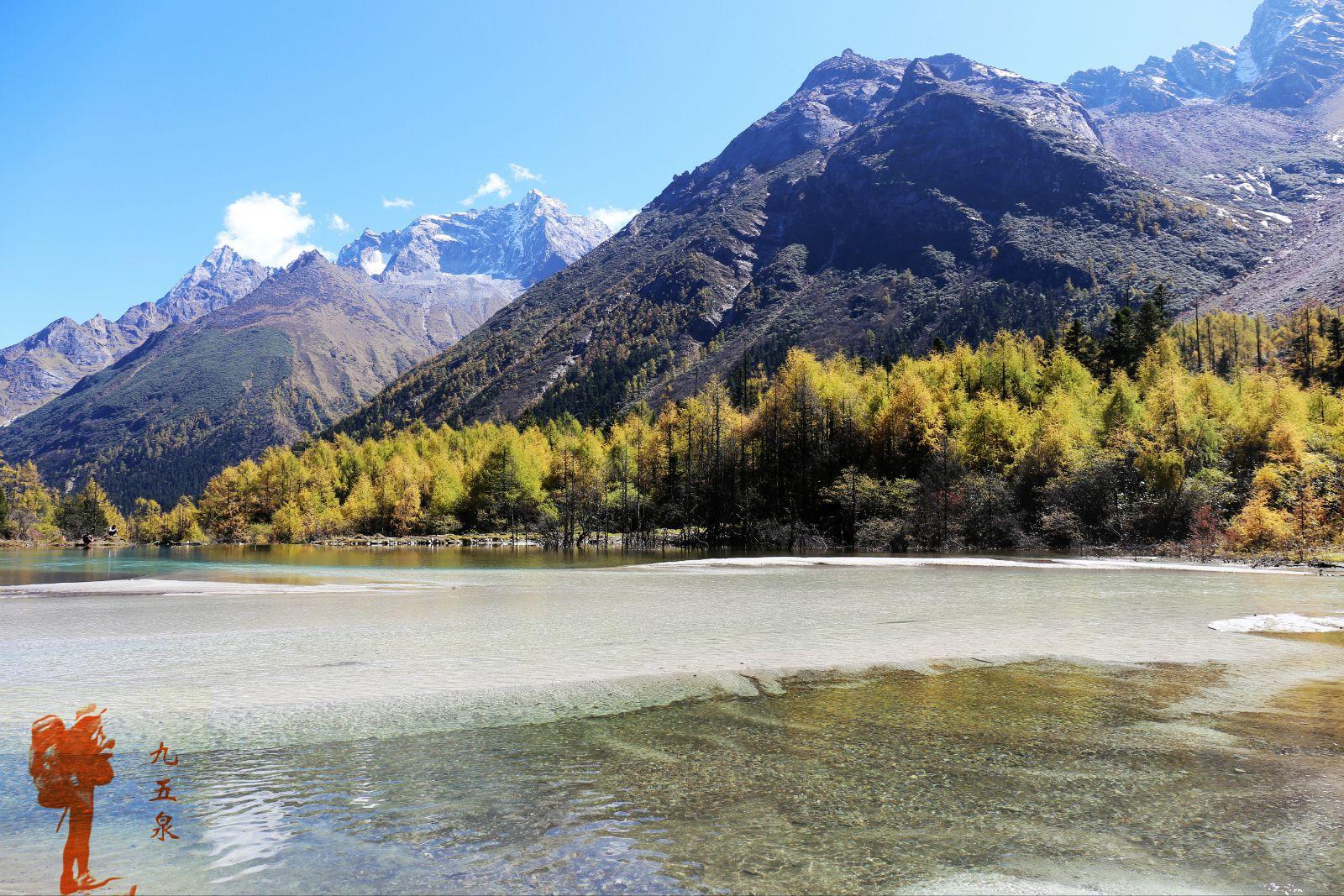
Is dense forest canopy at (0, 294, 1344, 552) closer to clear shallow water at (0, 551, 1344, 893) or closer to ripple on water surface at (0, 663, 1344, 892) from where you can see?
clear shallow water at (0, 551, 1344, 893)

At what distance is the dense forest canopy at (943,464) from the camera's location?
57562 millimetres

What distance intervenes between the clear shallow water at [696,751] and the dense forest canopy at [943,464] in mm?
37368

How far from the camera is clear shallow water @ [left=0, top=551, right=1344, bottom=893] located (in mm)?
7090

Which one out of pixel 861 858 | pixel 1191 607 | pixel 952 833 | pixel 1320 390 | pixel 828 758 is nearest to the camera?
pixel 861 858

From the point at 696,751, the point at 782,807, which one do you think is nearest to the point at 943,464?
the point at 696,751

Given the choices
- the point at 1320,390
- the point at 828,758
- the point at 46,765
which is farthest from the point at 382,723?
the point at 1320,390

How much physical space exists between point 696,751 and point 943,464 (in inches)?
2511

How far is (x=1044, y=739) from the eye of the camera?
36.6 feet

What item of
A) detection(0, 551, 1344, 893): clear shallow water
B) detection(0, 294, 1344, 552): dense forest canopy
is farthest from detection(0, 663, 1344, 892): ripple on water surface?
detection(0, 294, 1344, 552): dense forest canopy

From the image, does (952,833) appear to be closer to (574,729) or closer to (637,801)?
(637,801)

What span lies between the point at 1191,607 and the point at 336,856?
95.2 ft

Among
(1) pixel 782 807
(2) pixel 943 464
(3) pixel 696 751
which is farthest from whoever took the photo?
(2) pixel 943 464

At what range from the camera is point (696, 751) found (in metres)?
10.8

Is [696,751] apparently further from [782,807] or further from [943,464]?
[943,464]
